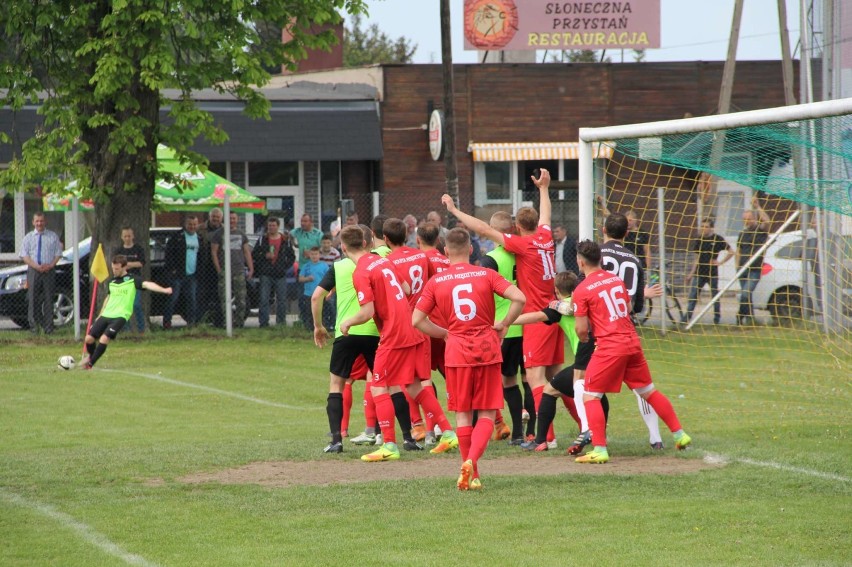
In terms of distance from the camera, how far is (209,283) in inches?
795

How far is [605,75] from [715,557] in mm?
25300

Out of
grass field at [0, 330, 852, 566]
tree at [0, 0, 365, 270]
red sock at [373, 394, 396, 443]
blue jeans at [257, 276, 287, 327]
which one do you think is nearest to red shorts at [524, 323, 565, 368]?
grass field at [0, 330, 852, 566]

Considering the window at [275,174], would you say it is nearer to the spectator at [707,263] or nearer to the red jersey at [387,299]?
the spectator at [707,263]

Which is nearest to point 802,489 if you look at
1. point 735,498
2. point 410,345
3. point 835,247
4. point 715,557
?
point 735,498

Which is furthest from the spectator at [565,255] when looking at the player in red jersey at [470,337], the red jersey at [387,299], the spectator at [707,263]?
the player in red jersey at [470,337]

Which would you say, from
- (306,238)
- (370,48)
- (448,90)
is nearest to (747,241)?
(448,90)

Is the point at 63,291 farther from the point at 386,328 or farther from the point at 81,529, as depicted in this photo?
the point at 81,529

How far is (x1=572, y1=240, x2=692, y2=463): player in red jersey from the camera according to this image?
8.88m

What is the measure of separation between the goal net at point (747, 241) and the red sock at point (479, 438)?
272cm

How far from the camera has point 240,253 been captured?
66.5ft

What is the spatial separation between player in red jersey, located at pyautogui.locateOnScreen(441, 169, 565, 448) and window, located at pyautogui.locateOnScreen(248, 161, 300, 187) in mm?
20117

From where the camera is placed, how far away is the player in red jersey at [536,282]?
391 inches

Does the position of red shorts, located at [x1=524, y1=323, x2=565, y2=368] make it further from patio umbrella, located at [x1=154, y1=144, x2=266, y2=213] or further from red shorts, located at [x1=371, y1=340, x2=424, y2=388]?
patio umbrella, located at [x1=154, y1=144, x2=266, y2=213]

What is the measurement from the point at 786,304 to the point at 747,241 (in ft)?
6.96
